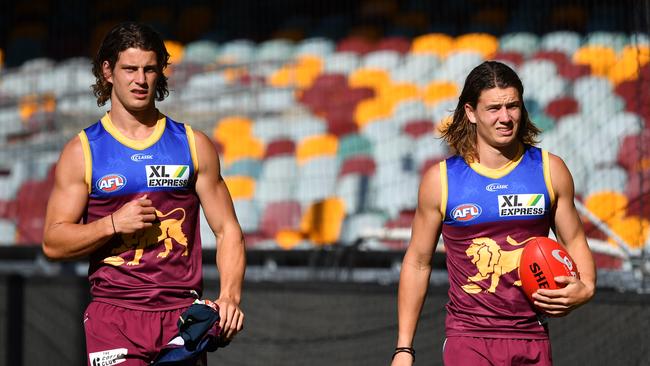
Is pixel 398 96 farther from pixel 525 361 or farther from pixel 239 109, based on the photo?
pixel 525 361

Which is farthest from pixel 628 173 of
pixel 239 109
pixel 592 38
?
pixel 239 109

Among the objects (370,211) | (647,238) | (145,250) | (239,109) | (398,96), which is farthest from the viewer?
(239,109)

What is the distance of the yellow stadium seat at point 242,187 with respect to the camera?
33.6 ft

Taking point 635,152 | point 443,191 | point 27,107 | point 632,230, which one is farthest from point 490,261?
point 27,107

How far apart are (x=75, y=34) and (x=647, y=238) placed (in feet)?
20.6

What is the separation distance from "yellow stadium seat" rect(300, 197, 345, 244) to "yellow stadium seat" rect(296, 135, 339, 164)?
1.85 feet

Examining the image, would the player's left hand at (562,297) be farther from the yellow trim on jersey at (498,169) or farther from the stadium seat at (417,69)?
the stadium seat at (417,69)

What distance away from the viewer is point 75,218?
4320mm

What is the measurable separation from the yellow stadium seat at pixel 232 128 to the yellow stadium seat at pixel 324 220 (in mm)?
1336

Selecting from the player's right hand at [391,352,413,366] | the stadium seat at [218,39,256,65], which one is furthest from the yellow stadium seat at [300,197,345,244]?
the player's right hand at [391,352,413,366]

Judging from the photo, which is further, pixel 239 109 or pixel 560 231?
pixel 239 109

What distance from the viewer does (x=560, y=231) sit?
14.5 ft

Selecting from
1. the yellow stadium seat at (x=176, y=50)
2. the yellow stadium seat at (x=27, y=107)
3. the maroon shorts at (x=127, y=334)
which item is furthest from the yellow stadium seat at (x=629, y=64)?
the yellow stadium seat at (x=27, y=107)

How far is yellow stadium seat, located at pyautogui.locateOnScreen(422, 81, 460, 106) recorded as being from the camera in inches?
367
